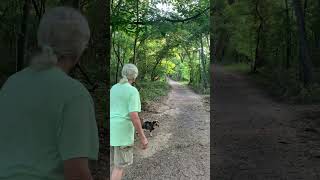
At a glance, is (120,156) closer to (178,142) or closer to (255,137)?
(178,142)

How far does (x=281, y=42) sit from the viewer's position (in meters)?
3.63

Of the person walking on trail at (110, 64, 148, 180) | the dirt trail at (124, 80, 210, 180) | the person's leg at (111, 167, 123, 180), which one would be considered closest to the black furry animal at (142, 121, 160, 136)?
the dirt trail at (124, 80, 210, 180)

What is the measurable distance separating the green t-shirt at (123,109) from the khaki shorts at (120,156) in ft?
0.44

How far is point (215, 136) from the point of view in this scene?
3.72m

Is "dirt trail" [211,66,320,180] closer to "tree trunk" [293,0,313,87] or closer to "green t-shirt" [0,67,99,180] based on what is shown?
"tree trunk" [293,0,313,87]

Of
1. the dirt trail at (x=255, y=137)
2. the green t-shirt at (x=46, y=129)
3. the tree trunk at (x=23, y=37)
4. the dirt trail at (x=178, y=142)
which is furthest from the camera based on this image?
the dirt trail at (x=255, y=137)

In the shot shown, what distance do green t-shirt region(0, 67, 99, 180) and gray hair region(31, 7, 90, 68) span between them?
0.04 metres

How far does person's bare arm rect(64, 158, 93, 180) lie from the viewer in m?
0.89

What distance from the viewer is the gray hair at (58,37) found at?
956mm

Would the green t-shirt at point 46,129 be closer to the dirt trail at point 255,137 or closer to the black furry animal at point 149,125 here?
the black furry animal at point 149,125

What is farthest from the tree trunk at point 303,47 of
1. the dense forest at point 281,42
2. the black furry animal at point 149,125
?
the black furry animal at point 149,125

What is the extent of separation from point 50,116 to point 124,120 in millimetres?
1859

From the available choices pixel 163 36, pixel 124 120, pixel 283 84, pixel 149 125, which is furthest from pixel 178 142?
pixel 283 84

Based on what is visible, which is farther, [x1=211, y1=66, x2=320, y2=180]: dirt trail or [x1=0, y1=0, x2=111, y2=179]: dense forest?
[x1=211, y1=66, x2=320, y2=180]: dirt trail
